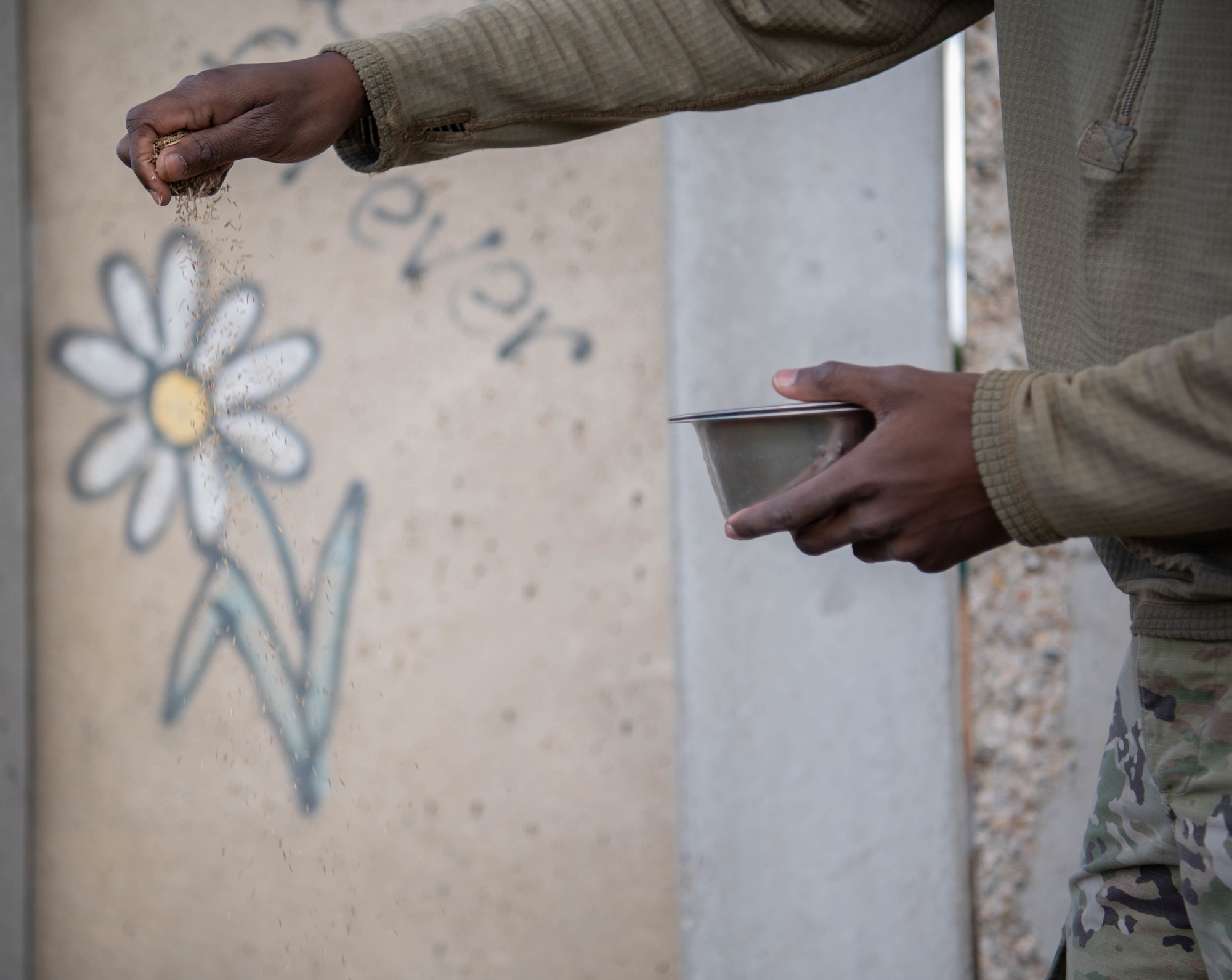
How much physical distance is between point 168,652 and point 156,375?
0.68 m

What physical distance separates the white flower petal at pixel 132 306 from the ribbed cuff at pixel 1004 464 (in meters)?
2.09

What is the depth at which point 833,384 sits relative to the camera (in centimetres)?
76

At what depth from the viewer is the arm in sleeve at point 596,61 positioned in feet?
3.18

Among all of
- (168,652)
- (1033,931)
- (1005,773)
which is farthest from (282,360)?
(1033,931)

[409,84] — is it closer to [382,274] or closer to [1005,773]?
[382,274]

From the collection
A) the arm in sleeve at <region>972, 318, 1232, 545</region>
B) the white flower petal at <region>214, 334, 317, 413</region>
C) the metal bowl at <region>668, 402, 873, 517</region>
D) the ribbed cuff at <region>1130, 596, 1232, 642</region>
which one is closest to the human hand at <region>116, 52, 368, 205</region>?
the metal bowl at <region>668, 402, 873, 517</region>

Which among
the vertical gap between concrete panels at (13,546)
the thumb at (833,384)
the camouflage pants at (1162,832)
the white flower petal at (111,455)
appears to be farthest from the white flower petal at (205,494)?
the camouflage pants at (1162,832)

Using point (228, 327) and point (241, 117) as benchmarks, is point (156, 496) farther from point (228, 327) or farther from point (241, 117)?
point (241, 117)

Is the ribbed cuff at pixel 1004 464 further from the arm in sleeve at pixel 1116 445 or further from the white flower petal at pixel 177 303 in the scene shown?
the white flower petal at pixel 177 303

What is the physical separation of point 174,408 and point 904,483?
201cm

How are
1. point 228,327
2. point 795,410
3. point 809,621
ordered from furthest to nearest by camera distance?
point 228,327
point 809,621
point 795,410

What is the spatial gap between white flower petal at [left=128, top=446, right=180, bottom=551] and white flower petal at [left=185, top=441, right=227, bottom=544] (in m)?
0.04

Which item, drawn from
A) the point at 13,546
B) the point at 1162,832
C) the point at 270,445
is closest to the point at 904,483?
the point at 1162,832

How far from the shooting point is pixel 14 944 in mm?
2188
